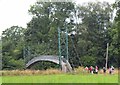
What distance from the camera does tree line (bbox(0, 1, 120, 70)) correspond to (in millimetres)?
39594

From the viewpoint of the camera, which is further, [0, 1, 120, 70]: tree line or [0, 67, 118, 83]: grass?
[0, 1, 120, 70]: tree line

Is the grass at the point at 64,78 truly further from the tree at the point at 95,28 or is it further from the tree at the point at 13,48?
the tree at the point at 95,28

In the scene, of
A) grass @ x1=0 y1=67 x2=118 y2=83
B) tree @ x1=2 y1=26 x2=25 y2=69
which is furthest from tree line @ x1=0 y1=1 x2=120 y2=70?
grass @ x1=0 y1=67 x2=118 y2=83

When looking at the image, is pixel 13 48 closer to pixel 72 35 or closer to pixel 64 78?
pixel 72 35

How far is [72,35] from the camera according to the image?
142 feet

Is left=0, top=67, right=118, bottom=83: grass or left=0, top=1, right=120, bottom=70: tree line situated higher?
left=0, top=1, right=120, bottom=70: tree line

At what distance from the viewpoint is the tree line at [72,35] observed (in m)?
39.6

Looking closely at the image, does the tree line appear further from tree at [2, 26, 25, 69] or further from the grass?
the grass

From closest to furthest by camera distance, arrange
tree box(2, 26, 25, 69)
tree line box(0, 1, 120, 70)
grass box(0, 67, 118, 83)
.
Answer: grass box(0, 67, 118, 83), tree box(2, 26, 25, 69), tree line box(0, 1, 120, 70)

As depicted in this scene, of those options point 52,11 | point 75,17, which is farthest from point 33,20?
point 75,17

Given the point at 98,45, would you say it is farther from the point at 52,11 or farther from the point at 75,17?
the point at 52,11

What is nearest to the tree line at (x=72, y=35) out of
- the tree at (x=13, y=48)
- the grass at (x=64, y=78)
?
the tree at (x=13, y=48)

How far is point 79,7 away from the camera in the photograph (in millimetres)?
43594

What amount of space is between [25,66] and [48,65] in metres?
4.22
